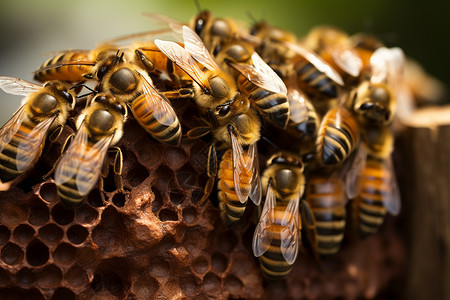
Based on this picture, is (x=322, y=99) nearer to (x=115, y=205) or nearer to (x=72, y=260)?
(x=115, y=205)

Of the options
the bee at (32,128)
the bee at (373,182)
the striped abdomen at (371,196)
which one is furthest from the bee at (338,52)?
the bee at (32,128)

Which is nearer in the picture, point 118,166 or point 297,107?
point 118,166

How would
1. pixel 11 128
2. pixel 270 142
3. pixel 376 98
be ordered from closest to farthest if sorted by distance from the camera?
pixel 11 128
pixel 270 142
pixel 376 98

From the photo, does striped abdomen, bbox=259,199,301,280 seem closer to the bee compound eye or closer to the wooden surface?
the bee compound eye

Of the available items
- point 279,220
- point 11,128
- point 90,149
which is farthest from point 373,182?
point 11,128

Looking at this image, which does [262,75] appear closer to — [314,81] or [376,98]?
[314,81]

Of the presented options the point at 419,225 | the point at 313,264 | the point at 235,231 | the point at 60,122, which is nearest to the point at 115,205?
the point at 60,122
